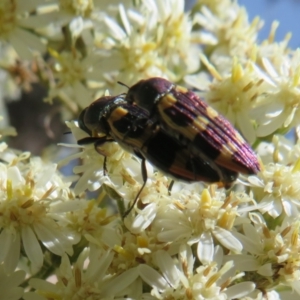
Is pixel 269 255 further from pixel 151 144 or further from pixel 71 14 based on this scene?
pixel 71 14

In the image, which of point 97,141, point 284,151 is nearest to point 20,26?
point 97,141

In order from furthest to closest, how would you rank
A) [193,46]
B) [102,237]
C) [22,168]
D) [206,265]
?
1. [193,46]
2. [22,168]
3. [102,237]
4. [206,265]

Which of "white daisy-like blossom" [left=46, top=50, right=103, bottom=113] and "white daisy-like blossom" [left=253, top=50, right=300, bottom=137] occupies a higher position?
"white daisy-like blossom" [left=253, top=50, right=300, bottom=137]

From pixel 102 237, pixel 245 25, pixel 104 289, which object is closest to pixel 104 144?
pixel 102 237

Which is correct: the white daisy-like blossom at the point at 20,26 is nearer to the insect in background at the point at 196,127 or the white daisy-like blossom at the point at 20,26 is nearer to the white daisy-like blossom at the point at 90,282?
the insect in background at the point at 196,127

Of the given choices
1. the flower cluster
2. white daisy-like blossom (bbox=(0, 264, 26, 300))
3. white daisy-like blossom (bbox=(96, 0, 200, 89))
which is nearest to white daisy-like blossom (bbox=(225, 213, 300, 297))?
the flower cluster

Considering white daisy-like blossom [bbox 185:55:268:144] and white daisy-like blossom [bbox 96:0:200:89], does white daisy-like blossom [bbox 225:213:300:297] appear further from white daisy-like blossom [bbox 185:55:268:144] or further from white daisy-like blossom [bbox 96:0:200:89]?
white daisy-like blossom [bbox 96:0:200:89]

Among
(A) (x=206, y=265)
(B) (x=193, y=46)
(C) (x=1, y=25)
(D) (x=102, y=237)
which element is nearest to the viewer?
(A) (x=206, y=265)

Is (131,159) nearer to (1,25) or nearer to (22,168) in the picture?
A: (22,168)
